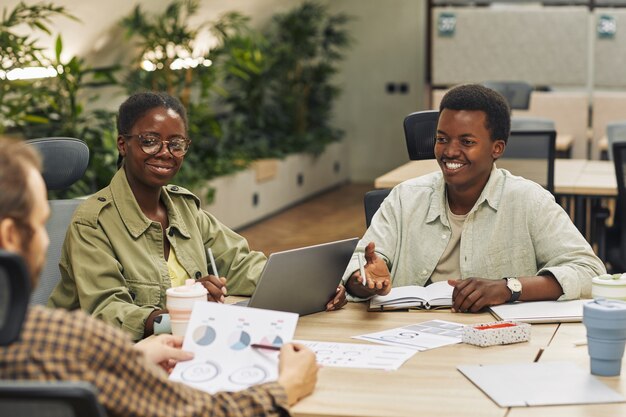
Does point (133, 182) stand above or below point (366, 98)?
above

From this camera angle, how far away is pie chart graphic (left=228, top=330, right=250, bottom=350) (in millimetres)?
1968

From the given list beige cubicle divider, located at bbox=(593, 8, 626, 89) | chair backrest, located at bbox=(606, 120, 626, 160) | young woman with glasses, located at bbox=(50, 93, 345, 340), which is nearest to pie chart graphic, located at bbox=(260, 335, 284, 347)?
young woman with glasses, located at bbox=(50, 93, 345, 340)

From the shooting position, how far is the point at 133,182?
9.08 ft

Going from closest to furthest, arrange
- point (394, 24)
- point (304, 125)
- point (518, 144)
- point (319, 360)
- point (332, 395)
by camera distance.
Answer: point (332, 395) → point (319, 360) → point (518, 144) → point (304, 125) → point (394, 24)

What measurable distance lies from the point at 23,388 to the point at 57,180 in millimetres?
1513

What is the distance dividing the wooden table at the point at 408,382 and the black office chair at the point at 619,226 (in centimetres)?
216

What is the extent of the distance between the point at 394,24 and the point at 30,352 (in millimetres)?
9906

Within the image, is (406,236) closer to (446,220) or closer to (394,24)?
(446,220)

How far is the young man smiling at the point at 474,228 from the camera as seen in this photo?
8.88ft

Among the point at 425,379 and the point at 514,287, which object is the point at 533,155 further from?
the point at 425,379

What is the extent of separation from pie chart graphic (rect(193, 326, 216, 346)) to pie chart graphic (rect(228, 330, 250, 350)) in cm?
4

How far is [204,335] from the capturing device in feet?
6.53

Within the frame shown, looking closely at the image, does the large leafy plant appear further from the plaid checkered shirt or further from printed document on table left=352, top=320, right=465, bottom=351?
the plaid checkered shirt

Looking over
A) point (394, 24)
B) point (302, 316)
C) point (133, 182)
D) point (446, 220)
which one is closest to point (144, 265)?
point (133, 182)
